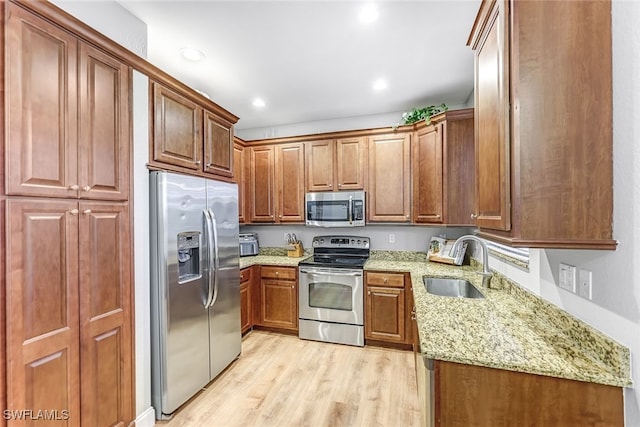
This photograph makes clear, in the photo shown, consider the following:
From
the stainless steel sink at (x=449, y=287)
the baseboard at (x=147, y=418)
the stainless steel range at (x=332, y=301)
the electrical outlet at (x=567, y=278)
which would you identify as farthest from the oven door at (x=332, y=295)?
the electrical outlet at (x=567, y=278)

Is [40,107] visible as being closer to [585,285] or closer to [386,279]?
[585,285]

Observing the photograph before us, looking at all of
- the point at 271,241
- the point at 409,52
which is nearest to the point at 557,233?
the point at 409,52

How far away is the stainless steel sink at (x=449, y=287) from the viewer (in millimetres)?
2350

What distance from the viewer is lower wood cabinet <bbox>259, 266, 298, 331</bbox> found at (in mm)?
3285

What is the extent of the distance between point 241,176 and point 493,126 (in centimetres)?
302

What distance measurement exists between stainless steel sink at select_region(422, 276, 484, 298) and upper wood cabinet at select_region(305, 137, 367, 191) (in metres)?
1.35

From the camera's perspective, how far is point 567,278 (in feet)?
4.17

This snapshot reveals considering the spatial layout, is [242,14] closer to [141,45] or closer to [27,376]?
[141,45]

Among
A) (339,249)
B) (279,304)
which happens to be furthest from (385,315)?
(279,304)

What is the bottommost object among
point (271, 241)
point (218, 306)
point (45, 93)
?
point (218, 306)

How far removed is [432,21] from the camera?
6.17 feet

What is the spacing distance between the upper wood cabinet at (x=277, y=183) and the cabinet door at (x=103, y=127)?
2.04m

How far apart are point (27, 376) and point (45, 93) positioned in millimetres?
1292

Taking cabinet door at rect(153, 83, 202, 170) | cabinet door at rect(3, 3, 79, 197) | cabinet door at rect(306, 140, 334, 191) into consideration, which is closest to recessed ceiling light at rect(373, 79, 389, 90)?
cabinet door at rect(306, 140, 334, 191)
